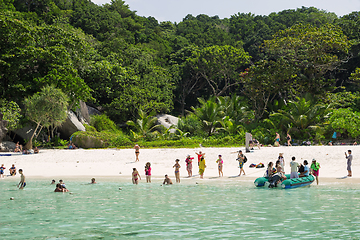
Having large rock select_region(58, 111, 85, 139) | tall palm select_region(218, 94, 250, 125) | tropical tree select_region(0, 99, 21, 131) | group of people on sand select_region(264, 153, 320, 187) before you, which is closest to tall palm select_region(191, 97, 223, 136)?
tall palm select_region(218, 94, 250, 125)

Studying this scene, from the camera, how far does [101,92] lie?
42.2 metres

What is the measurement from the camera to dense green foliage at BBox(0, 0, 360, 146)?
3241cm

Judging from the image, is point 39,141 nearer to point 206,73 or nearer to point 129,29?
point 206,73

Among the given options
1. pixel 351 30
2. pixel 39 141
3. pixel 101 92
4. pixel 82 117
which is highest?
pixel 351 30

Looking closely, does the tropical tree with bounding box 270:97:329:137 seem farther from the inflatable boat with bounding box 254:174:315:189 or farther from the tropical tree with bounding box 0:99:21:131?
Answer: the tropical tree with bounding box 0:99:21:131

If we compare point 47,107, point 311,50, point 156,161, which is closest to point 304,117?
point 311,50

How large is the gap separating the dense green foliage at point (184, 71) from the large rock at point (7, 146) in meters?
3.87

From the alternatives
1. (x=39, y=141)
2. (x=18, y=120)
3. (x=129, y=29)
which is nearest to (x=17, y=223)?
(x=18, y=120)

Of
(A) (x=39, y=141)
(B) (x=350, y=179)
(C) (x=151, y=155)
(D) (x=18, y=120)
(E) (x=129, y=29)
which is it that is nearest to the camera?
(B) (x=350, y=179)

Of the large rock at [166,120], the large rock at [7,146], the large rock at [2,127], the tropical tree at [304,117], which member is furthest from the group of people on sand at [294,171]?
the large rock at [166,120]

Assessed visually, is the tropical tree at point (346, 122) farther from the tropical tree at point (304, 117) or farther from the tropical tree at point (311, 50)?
the tropical tree at point (311, 50)

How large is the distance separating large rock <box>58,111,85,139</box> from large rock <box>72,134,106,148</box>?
239 cm

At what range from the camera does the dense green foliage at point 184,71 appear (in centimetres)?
3241

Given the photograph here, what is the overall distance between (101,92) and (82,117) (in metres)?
5.98
